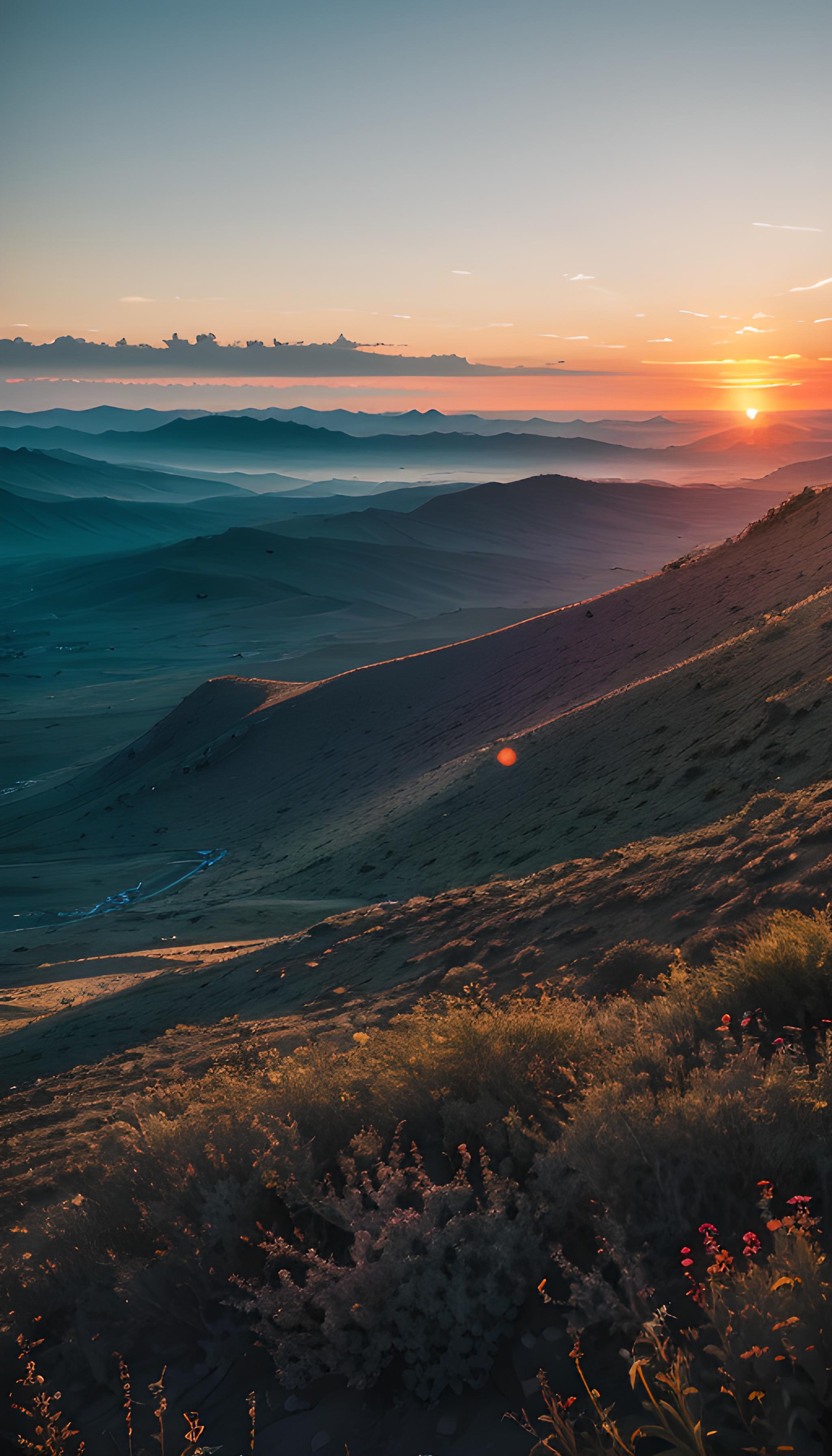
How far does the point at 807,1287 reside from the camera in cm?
221

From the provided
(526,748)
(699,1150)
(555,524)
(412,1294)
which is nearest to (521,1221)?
(412,1294)

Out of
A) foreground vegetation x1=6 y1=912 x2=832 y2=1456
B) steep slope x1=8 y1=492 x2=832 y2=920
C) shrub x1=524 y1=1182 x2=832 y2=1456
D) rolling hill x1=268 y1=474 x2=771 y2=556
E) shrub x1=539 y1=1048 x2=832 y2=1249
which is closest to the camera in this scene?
shrub x1=524 y1=1182 x2=832 y2=1456

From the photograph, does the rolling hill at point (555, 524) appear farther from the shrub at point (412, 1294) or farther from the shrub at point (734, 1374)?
the shrub at point (734, 1374)

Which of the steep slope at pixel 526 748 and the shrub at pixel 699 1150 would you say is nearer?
the shrub at pixel 699 1150

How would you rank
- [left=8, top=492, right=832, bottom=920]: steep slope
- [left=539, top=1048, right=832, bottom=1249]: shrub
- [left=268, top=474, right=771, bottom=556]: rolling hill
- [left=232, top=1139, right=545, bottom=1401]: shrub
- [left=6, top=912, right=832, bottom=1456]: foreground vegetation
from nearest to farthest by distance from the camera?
[left=6, top=912, right=832, bottom=1456]: foreground vegetation, [left=232, top=1139, right=545, bottom=1401]: shrub, [left=539, top=1048, right=832, bottom=1249]: shrub, [left=8, top=492, right=832, bottom=920]: steep slope, [left=268, top=474, right=771, bottom=556]: rolling hill

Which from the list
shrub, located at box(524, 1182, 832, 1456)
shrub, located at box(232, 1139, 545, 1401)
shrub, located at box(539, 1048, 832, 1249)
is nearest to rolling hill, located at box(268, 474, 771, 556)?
shrub, located at box(539, 1048, 832, 1249)

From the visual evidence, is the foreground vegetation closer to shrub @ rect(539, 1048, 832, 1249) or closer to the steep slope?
shrub @ rect(539, 1048, 832, 1249)

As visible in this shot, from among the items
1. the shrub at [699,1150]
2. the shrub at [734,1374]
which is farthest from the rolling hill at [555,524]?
the shrub at [734,1374]

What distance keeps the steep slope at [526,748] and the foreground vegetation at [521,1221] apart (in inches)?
209

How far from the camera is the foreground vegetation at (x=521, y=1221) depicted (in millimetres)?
2268

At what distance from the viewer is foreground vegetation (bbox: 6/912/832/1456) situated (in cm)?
227

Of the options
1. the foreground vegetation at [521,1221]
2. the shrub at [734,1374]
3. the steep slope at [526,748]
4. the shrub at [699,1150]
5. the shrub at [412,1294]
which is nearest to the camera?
the shrub at [734,1374]

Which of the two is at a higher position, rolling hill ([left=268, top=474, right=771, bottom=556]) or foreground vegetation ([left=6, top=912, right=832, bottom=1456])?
rolling hill ([left=268, top=474, right=771, bottom=556])

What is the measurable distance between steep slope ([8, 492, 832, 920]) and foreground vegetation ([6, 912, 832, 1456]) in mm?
5319
